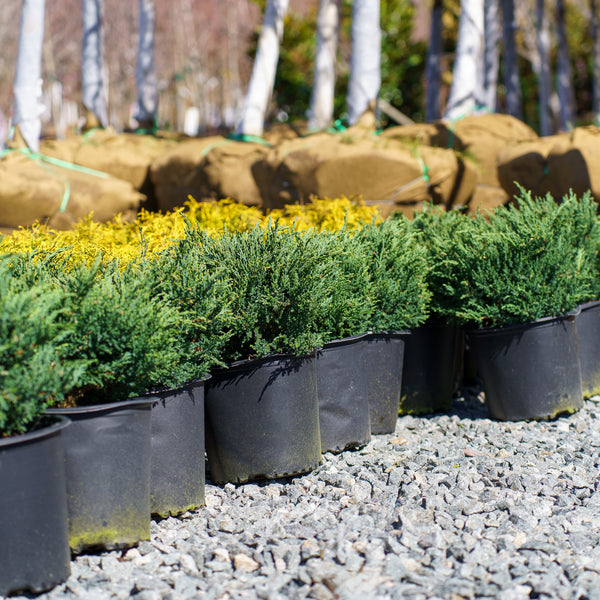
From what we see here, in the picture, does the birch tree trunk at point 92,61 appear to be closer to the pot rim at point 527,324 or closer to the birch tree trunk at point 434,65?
the birch tree trunk at point 434,65

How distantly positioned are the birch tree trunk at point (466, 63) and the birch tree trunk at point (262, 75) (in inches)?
89.7

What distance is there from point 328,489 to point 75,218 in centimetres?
542

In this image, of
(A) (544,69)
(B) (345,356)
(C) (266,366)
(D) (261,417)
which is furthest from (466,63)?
(D) (261,417)

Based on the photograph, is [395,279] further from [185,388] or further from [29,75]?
[29,75]

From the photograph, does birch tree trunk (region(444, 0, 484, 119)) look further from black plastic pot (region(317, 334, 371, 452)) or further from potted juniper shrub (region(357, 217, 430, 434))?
black plastic pot (region(317, 334, 371, 452))

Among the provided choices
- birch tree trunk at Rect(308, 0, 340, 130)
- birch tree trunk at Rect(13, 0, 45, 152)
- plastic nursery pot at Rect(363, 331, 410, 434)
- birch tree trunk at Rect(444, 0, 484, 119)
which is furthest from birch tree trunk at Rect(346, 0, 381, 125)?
plastic nursery pot at Rect(363, 331, 410, 434)

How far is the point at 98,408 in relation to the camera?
8.87 feet

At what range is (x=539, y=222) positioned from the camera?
448 cm

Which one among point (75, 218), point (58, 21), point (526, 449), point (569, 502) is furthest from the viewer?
point (58, 21)

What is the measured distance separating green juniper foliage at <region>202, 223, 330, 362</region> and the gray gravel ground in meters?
0.73

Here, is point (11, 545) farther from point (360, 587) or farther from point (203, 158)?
point (203, 158)

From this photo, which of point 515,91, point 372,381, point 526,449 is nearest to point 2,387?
point 372,381

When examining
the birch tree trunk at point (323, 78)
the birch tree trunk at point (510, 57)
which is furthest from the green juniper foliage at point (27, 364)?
the birch tree trunk at point (510, 57)

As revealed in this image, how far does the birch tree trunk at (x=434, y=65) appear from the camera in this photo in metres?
12.2
